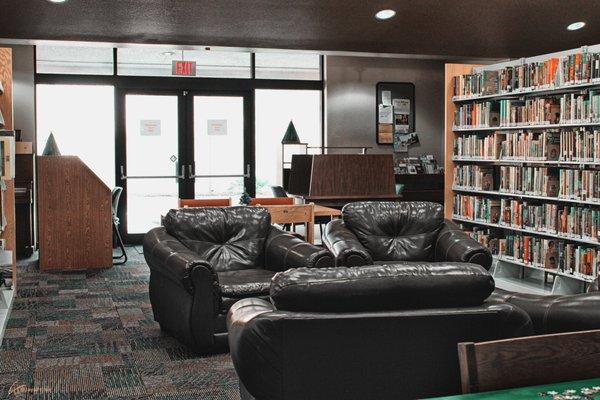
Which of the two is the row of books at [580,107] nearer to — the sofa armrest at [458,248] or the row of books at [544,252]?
the row of books at [544,252]

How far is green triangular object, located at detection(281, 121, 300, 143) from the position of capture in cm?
1119

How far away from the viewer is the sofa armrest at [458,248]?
584 centimetres

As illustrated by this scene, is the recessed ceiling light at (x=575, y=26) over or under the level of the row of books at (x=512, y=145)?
over

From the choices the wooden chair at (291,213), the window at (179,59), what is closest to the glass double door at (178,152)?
the window at (179,59)

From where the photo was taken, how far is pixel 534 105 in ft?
23.3

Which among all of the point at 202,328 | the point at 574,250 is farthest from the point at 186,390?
the point at 574,250

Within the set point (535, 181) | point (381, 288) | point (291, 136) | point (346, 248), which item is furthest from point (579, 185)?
point (291, 136)

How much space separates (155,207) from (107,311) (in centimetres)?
497

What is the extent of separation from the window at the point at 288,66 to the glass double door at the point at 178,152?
0.50 m

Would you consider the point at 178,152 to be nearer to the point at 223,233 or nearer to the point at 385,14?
the point at 385,14

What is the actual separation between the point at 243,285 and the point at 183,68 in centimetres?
666

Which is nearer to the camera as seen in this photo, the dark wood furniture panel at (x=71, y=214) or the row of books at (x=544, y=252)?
the row of books at (x=544, y=252)

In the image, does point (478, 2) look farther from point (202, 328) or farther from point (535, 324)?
point (535, 324)

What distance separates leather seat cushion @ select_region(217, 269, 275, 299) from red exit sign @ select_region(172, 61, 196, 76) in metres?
6.24
